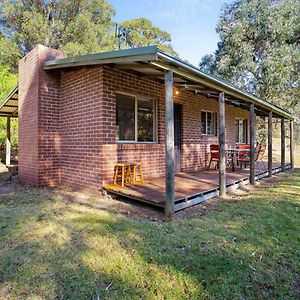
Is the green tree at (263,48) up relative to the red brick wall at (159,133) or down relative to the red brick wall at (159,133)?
up

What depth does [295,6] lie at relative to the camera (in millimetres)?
16531

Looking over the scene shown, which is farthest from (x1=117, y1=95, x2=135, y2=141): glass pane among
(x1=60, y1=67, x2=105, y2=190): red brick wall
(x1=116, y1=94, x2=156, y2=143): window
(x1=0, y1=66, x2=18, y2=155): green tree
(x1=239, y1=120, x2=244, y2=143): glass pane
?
(x1=239, y1=120, x2=244, y2=143): glass pane

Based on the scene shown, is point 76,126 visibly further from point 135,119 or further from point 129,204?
point 129,204

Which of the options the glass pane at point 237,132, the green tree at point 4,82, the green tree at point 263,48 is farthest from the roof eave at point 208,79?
the green tree at point 4,82

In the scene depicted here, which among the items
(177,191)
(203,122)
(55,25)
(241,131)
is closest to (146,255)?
(177,191)

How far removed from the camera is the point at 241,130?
14.5 meters

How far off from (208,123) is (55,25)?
1337 centimetres

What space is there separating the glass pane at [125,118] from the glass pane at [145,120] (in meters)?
0.30

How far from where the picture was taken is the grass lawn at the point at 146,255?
270cm

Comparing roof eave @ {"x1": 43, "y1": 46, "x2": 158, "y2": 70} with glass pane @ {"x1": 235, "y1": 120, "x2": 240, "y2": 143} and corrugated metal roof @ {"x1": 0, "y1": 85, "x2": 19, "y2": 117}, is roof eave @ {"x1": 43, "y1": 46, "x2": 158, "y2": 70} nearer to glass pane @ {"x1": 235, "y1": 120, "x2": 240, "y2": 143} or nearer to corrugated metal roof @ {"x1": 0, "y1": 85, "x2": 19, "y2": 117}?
corrugated metal roof @ {"x1": 0, "y1": 85, "x2": 19, "y2": 117}

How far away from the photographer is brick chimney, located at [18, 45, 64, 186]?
23.9 ft

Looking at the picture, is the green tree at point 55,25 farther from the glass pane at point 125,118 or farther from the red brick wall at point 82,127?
the glass pane at point 125,118

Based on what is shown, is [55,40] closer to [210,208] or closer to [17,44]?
[17,44]

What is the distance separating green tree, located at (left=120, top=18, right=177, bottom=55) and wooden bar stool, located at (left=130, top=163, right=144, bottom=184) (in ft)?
62.8
